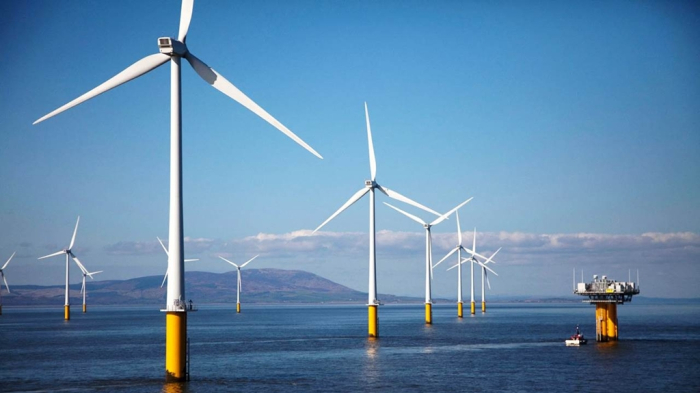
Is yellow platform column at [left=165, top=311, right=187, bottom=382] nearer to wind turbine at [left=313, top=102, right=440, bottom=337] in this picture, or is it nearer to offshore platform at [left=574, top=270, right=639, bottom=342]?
wind turbine at [left=313, top=102, right=440, bottom=337]

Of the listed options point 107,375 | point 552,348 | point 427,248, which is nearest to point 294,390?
point 107,375

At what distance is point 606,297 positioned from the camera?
352 ft

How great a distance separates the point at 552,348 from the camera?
339ft

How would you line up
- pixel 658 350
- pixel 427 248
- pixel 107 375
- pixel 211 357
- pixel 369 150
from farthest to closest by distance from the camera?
pixel 427 248, pixel 369 150, pixel 658 350, pixel 211 357, pixel 107 375

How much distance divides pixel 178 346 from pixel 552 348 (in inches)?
2497

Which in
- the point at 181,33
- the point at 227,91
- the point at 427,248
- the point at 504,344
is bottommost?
the point at 504,344

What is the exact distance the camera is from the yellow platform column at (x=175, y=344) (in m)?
50.8

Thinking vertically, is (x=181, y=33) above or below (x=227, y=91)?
above

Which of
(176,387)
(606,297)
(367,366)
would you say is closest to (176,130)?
(176,387)

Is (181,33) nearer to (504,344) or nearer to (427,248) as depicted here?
(504,344)

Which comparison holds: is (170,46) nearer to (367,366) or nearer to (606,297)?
(367,366)

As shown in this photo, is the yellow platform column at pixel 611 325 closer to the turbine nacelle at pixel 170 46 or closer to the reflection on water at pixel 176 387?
the reflection on water at pixel 176 387

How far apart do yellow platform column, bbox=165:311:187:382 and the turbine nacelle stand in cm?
1608

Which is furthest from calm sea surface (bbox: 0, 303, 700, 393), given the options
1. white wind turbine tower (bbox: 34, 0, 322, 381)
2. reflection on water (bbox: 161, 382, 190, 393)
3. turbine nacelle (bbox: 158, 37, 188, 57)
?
turbine nacelle (bbox: 158, 37, 188, 57)
